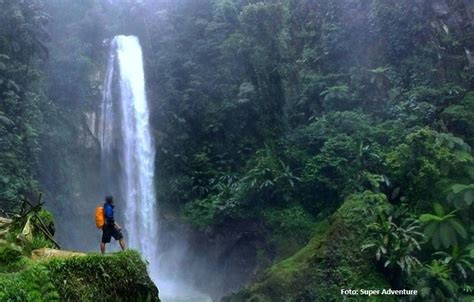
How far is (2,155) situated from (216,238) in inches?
409

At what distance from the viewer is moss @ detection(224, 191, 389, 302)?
14.0 m

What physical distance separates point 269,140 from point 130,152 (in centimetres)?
812

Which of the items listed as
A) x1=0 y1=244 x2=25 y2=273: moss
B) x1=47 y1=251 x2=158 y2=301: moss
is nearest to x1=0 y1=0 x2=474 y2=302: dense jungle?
x1=47 y1=251 x2=158 y2=301: moss

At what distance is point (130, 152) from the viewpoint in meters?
25.7

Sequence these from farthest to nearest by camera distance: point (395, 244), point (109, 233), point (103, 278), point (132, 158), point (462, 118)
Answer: point (132, 158)
point (462, 118)
point (395, 244)
point (109, 233)
point (103, 278)

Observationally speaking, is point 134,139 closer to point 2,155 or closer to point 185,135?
point 185,135

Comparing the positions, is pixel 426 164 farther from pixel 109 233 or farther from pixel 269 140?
pixel 109 233

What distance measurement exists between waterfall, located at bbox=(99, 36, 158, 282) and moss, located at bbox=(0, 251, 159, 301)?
16.2m

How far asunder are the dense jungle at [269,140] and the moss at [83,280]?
7.88 metres

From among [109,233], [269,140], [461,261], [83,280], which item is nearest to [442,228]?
[461,261]

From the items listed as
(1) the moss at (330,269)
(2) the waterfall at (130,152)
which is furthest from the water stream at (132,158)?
(1) the moss at (330,269)

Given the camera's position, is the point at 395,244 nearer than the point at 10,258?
Result: No

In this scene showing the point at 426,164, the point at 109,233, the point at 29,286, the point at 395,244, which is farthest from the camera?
the point at 426,164

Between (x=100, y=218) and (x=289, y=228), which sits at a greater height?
(x=289, y=228)
